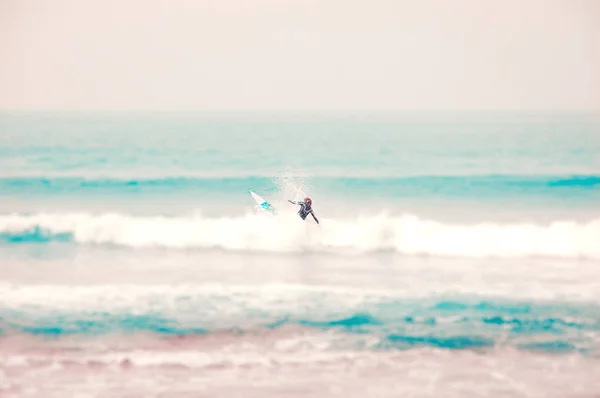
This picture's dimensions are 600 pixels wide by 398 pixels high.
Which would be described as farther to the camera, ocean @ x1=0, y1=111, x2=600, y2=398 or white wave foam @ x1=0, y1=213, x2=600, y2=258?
white wave foam @ x1=0, y1=213, x2=600, y2=258

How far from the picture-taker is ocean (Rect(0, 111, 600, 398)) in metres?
5.09

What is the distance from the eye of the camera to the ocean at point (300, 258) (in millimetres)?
5090

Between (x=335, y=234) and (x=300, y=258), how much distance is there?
2.96 feet

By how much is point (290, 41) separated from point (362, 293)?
4.75 meters

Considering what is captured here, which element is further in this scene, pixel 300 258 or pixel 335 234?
pixel 335 234

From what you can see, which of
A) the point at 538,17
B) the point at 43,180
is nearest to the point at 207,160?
the point at 43,180

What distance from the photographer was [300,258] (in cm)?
766

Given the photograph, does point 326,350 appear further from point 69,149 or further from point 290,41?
point 69,149

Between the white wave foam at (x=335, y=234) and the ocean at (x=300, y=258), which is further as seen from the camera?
the white wave foam at (x=335, y=234)

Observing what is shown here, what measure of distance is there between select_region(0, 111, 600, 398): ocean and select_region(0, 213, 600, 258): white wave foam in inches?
1.6

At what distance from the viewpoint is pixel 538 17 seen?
897 centimetres

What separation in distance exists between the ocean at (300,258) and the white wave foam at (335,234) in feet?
0.13

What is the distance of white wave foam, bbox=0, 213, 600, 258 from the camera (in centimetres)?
794

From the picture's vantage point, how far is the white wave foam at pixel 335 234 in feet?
26.1
